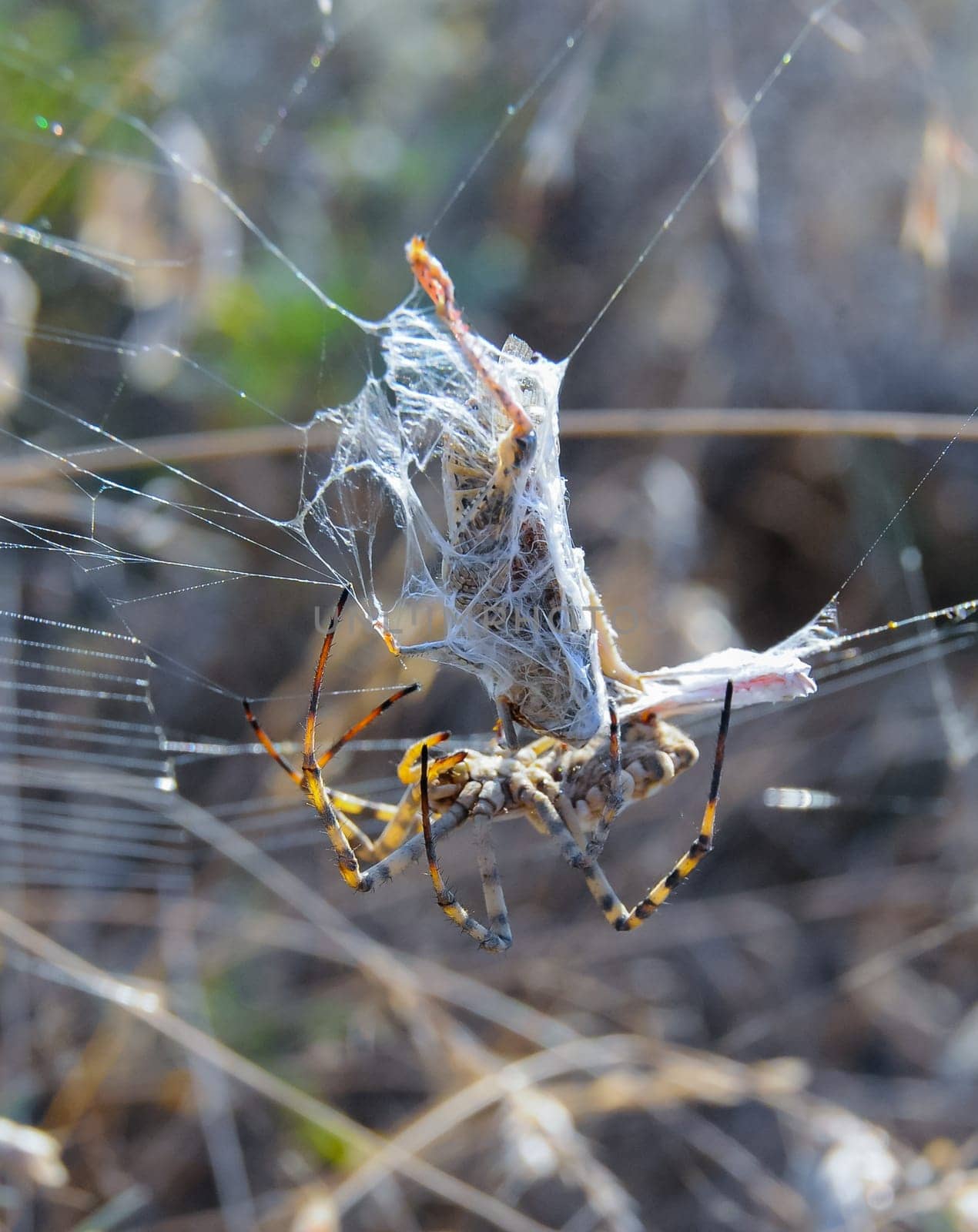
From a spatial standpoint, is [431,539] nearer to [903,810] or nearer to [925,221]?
[925,221]

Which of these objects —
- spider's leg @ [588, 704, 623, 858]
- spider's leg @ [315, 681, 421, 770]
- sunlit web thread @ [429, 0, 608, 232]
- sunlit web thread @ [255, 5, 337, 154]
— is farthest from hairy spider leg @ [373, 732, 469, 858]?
sunlit web thread @ [255, 5, 337, 154]

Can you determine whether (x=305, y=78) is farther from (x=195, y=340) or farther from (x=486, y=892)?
(x=486, y=892)

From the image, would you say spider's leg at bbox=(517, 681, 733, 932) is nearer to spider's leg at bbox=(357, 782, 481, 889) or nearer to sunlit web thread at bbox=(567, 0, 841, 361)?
spider's leg at bbox=(357, 782, 481, 889)

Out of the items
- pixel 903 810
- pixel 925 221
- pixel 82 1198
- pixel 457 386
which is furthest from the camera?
pixel 903 810

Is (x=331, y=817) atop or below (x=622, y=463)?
below

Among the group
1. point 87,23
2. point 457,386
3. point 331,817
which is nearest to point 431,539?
point 457,386

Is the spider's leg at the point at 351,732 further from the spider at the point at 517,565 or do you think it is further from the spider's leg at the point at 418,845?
the spider's leg at the point at 418,845
